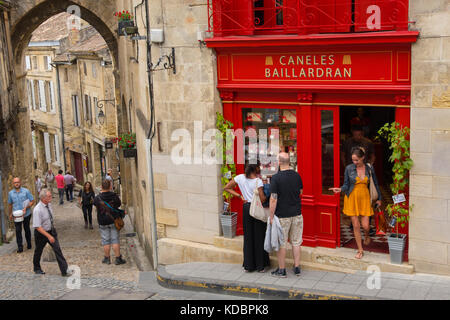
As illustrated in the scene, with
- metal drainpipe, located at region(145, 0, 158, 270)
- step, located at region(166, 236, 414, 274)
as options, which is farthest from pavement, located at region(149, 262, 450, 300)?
metal drainpipe, located at region(145, 0, 158, 270)

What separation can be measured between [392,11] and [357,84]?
999 mm

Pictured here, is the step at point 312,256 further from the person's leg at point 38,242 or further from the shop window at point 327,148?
the person's leg at point 38,242

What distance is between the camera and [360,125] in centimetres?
1057

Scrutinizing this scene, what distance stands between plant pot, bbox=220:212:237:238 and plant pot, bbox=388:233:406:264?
7.98 feet

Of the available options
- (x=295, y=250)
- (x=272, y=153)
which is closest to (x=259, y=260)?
(x=295, y=250)

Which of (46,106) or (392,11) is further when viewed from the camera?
(46,106)

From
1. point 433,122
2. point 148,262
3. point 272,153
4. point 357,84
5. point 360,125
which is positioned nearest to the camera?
point 433,122

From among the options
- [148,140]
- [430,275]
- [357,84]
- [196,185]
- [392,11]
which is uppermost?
[392,11]

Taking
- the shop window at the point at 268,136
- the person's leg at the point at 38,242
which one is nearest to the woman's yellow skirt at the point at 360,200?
the shop window at the point at 268,136

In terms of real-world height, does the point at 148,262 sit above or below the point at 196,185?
below

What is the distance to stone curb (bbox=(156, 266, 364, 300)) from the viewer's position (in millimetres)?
7676

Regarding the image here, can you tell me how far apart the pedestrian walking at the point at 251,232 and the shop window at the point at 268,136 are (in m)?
0.81

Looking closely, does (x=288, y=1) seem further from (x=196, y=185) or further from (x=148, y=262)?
(x=148, y=262)

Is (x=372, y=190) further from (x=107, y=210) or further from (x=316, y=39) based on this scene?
(x=107, y=210)
